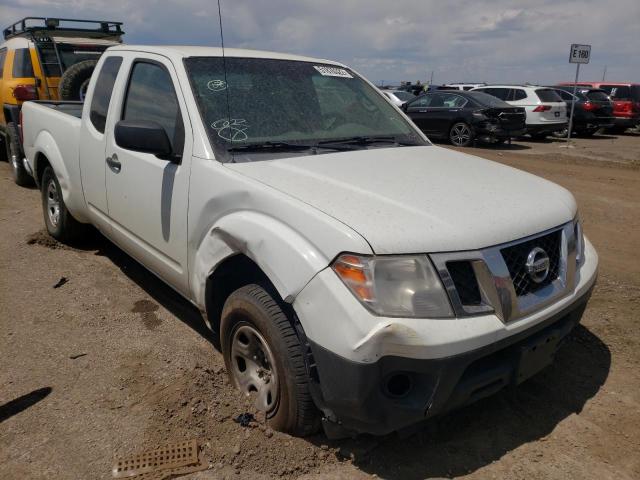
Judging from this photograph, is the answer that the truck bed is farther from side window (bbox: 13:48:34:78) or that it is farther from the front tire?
side window (bbox: 13:48:34:78)

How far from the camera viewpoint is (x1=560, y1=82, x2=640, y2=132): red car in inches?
744

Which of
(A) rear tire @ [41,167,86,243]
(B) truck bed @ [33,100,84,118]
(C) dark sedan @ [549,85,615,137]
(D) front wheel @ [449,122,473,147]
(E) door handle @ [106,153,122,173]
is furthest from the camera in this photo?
(C) dark sedan @ [549,85,615,137]

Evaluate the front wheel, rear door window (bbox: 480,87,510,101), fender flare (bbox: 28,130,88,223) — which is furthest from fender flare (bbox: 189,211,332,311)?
rear door window (bbox: 480,87,510,101)

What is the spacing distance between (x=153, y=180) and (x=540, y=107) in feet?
50.6

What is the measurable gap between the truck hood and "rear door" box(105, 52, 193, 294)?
512mm

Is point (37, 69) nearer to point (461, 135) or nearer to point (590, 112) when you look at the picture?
point (461, 135)

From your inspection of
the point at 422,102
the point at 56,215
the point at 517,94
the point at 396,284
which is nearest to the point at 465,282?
the point at 396,284

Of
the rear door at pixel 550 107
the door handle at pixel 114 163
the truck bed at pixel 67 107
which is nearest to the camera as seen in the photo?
the door handle at pixel 114 163

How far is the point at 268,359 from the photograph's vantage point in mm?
2590

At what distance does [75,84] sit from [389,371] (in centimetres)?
702

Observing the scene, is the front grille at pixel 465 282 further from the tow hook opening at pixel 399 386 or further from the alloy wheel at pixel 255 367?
the alloy wheel at pixel 255 367

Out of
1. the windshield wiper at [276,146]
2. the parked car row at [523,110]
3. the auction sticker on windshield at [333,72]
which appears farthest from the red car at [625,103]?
the windshield wiper at [276,146]

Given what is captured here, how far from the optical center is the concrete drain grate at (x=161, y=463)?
2.46 meters

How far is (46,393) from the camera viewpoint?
308cm
